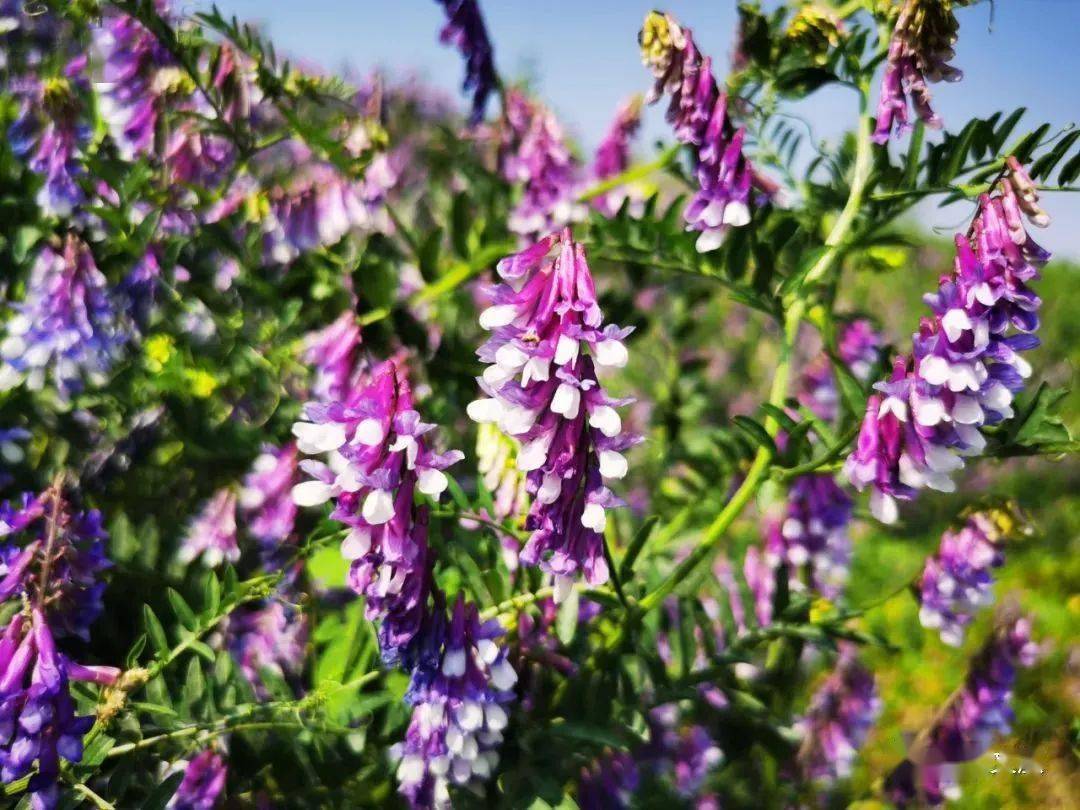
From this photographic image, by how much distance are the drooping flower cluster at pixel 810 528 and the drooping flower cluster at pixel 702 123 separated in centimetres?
71

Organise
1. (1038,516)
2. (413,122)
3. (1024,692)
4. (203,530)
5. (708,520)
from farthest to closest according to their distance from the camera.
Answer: (1038,516) → (1024,692) → (413,122) → (708,520) → (203,530)

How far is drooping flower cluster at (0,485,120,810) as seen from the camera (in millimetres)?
964

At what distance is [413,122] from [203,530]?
3.94 feet

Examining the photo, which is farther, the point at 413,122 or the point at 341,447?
the point at 413,122

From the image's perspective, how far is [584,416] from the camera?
0.90 m

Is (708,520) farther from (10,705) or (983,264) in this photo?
(10,705)

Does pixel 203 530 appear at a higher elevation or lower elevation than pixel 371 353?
lower

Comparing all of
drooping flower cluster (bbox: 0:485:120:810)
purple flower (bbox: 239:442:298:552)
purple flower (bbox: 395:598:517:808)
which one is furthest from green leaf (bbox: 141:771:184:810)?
purple flower (bbox: 239:442:298:552)

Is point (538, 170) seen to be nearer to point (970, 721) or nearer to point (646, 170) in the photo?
point (646, 170)

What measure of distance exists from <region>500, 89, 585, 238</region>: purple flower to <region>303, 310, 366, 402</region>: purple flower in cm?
45

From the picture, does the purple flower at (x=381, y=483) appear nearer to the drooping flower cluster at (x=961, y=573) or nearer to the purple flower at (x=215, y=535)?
the purple flower at (x=215, y=535)

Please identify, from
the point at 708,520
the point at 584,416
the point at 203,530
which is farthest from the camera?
the point at 708,520

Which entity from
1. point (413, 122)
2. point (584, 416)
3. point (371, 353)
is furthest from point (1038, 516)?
point (584, 416)

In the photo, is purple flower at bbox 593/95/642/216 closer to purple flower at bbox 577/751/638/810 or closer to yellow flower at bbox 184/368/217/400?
yellow flower at bbox 184/368/217/400
